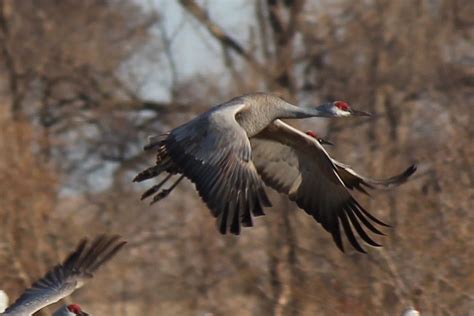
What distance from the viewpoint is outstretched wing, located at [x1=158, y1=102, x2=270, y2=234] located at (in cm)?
1052

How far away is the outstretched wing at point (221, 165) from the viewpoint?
10.5 metres

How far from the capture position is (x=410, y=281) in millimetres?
14984

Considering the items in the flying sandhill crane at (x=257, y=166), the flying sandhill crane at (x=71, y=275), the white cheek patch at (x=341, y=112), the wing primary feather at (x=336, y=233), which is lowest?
the flying sandhill crane at (x=71, y=275)

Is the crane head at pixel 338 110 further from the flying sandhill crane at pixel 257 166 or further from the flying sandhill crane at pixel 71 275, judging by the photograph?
the flying sandhill crane at pixel 71 275

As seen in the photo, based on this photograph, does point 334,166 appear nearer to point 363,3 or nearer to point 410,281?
point 410,281

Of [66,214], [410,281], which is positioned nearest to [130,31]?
[66,214]

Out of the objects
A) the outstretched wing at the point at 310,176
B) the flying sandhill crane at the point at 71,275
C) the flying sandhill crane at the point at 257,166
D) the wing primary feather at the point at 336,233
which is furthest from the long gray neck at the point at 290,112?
the flying sandhill crane at the point at 71,275

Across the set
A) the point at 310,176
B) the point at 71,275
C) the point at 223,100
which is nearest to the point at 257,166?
the point at 310,176

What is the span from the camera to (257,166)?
1227cm

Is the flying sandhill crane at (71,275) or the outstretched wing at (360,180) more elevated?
the outstretched wing at (360,180)

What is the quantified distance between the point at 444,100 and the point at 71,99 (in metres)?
6.39

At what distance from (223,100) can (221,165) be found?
977 cm

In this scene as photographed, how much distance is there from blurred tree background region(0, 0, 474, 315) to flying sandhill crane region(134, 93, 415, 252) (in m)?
2.71

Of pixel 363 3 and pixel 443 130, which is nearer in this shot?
pixel 443 130
